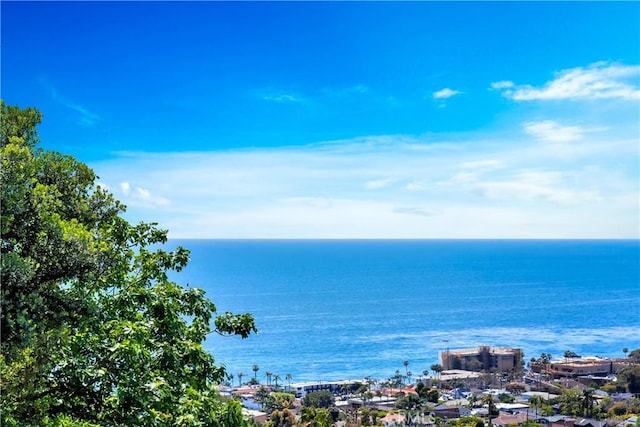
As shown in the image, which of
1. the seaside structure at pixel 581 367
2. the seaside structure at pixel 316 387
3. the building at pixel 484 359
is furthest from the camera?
the building at pixel 484 359

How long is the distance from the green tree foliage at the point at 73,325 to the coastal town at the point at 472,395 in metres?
21.7

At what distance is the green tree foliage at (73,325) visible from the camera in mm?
4859

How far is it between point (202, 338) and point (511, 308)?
95.6 metres

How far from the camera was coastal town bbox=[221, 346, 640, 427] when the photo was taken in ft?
125

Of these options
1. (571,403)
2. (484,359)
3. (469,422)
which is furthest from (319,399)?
(484,359)

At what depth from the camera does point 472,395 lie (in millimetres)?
46438

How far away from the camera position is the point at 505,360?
189 ft

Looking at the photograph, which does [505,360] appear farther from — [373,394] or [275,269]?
[275,269]

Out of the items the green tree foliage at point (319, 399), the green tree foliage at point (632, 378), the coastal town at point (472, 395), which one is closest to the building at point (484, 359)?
the coastal town at point (472, 395)

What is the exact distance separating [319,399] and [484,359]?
22.9m

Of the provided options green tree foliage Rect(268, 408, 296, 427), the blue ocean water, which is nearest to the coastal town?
green tree foliage Rect(268, 408, 296, 427)

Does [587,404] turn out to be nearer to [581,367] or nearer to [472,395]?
[472,395]

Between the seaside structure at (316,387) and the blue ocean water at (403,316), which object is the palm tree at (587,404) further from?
the blue ocean water at (403,316)

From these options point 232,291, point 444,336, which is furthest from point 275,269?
point 444,336
